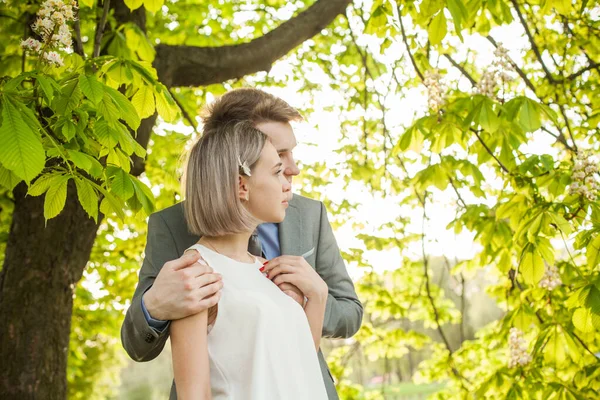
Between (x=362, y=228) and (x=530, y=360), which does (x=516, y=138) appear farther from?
(x=362, y=228)

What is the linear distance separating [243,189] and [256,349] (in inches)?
17.3

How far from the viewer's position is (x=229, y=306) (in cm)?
169

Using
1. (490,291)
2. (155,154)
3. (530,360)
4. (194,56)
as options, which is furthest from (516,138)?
(155,154)

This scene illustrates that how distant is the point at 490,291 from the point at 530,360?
140cm

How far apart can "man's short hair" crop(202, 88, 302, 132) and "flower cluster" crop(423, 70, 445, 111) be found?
34.7 inches

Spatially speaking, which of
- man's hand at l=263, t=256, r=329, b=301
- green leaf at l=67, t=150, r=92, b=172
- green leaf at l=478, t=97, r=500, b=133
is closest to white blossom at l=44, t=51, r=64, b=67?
green leaf at l=67, t=150, r=92, b=172

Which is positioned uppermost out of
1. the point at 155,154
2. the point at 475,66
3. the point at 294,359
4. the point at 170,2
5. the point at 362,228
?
the point at 170,2

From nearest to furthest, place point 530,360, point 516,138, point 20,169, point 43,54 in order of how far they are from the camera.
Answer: point 20,169, point 43,54, point 516,138, point 530,360

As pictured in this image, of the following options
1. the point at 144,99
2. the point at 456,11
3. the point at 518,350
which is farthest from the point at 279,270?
the point at 518,350

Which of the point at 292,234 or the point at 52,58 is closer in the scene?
the point at 52,58

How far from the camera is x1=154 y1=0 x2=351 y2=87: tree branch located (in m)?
3.78

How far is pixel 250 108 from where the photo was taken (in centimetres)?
226

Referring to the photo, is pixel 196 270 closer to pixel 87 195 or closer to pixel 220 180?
pixel 220 180

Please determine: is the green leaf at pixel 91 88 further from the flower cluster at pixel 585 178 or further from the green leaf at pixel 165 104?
the flower cluster at pixel 585 178
